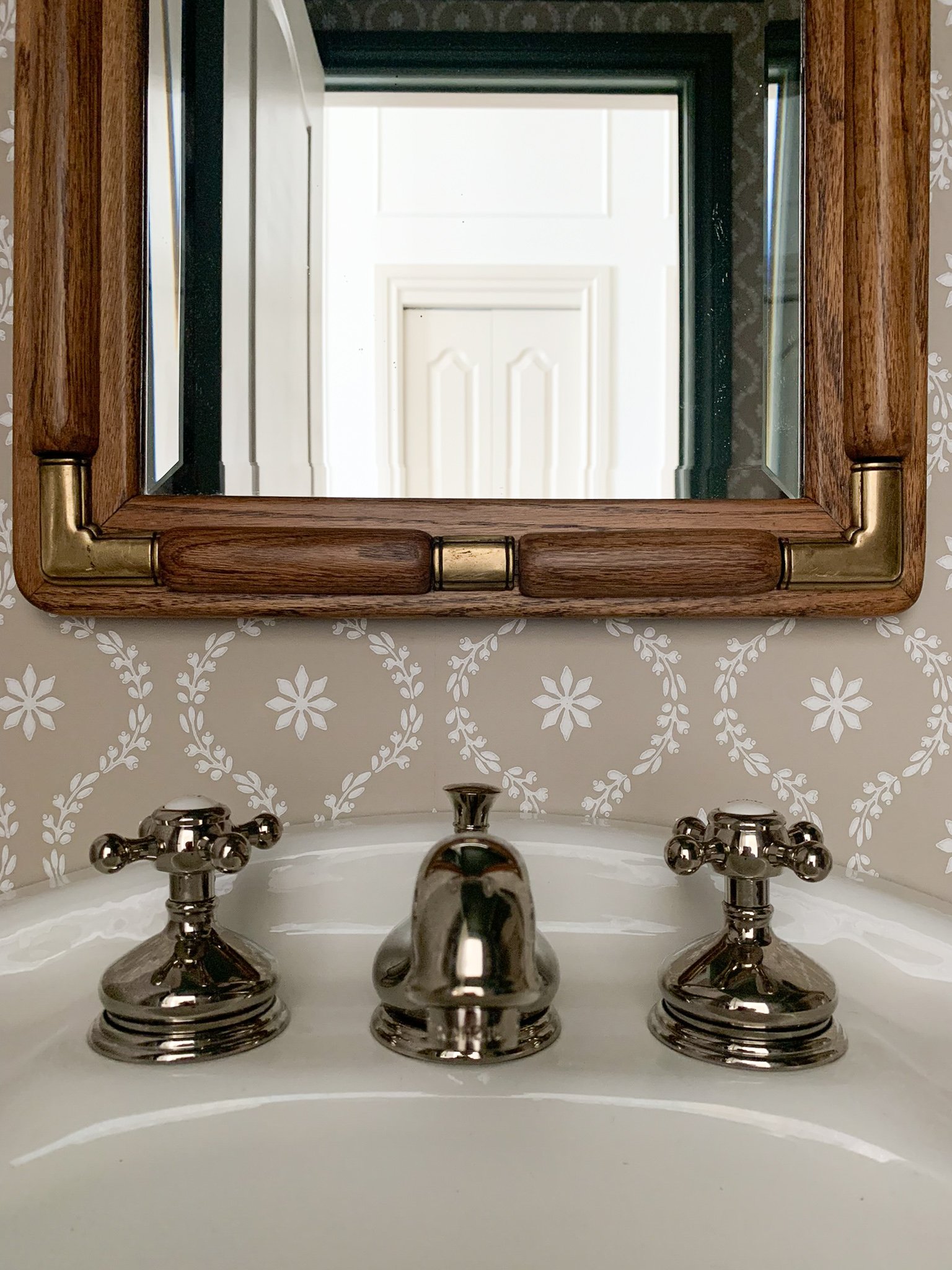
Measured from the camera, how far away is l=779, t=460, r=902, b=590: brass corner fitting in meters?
0.61

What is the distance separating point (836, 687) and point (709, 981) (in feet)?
0.77

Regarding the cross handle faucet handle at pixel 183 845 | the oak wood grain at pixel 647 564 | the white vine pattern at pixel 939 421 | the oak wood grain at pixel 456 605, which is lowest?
the cross handle faucet handle at pixel 183 845

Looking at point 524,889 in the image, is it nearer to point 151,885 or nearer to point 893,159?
point 151,885

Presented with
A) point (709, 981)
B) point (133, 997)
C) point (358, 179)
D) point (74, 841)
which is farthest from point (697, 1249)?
point (358, 179)

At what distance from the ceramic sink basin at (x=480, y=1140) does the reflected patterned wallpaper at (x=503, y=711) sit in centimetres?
9

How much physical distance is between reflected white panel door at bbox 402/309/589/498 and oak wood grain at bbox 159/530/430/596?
0.05 m

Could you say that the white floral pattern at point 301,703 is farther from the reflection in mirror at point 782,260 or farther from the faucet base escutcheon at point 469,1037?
the reflection in mirror at point 782,260

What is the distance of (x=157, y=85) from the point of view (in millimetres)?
611

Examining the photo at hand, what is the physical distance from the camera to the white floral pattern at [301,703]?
628mm

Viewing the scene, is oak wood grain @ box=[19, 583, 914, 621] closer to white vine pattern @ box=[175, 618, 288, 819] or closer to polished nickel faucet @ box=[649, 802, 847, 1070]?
white vine pattern @ box=[175, 618, 288, 819]

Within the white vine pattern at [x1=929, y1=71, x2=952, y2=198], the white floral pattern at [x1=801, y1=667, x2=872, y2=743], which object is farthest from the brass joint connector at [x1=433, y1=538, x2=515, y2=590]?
the white vine pattern at [x1=929, y1=71, x2=952, y2=198]

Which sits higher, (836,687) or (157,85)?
(157,85)

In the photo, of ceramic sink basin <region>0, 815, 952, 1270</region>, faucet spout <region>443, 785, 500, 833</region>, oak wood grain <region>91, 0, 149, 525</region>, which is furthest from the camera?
oak wood grain <region>91, 0, 149, 525</region>

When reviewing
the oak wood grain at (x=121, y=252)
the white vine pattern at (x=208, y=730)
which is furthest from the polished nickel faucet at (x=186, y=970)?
the oak wood grain at (x=121, y=252)
